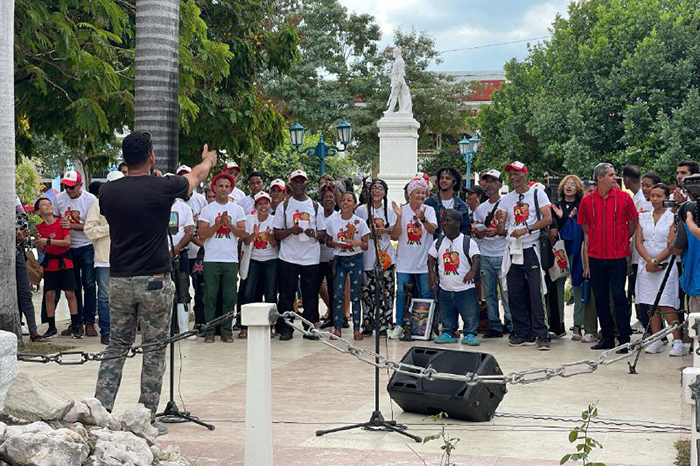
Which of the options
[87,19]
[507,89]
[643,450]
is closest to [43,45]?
[87,19]

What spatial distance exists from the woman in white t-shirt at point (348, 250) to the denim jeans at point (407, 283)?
0.51m

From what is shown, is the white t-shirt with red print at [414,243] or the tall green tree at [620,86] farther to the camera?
the tall green tree at [620,86]

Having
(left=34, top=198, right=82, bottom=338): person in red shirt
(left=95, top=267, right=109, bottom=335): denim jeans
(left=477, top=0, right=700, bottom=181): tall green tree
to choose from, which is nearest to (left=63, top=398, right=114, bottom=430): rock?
(left=95, top=267, right=109, bottom=335): denim jeans

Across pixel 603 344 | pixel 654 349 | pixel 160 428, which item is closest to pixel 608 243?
pixel 603 344

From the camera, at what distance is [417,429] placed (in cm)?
736

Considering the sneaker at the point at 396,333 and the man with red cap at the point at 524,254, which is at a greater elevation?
the man with red cap at the point at 524,254

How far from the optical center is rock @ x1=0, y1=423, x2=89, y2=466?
532 centimetres

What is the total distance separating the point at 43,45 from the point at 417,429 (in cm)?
755

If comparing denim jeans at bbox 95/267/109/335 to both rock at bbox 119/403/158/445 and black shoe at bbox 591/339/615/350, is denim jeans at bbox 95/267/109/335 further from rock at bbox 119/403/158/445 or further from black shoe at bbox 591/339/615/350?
black shoe at bbox 591/339/615/350

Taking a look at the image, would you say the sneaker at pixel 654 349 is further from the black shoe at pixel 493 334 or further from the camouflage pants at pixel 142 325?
the camouflage pants at pixel 142 325

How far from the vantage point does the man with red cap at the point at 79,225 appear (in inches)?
487

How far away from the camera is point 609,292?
11320 mm

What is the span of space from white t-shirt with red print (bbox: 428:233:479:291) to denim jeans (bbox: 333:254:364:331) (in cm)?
110

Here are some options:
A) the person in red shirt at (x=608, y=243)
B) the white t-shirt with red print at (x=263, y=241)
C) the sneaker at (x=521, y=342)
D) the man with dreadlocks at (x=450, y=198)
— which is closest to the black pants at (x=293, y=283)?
the white t-shirt with red print at (x=263, y=241)
